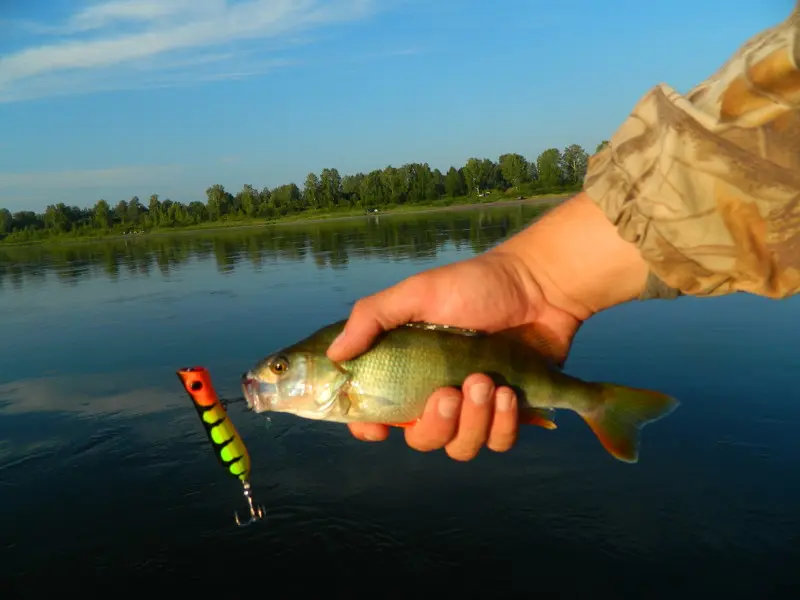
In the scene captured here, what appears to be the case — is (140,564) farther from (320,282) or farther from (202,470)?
(320,282)

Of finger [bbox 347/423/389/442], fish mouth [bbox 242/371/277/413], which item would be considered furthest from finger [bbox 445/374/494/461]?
fish mouth [bbox 242/371/277/413]

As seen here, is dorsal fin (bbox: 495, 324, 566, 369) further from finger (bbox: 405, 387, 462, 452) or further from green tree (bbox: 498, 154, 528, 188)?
green tree (bbox: 498, 154, 528, 188)

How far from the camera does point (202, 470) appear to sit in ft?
29.7

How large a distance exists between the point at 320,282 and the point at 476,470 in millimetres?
16455

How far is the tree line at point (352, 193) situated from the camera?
129 m

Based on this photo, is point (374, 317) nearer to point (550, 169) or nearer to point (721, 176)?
point (721, 176)

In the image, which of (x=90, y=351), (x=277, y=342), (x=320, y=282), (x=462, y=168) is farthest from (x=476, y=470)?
(x=462, y=168)

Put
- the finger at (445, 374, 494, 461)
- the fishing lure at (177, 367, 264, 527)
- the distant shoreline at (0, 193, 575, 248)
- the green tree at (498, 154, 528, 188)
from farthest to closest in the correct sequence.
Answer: the green tree at (498, 154, 528, 188)
the distant shoreline at (0, 193, 575, 248)
the finger at (445, 374, 494, 461)
the fishing lure at (177, 367, 264, 527)

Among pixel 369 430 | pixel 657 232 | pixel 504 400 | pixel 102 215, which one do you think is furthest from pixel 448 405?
pixel 102 215

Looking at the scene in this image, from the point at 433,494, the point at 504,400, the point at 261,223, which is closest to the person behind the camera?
the point at 504,400

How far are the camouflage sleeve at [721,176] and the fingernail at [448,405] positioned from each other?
1263 millimetres

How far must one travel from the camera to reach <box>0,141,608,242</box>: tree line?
129m

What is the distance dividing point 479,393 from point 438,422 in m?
0.32

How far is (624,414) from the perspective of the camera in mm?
3648
